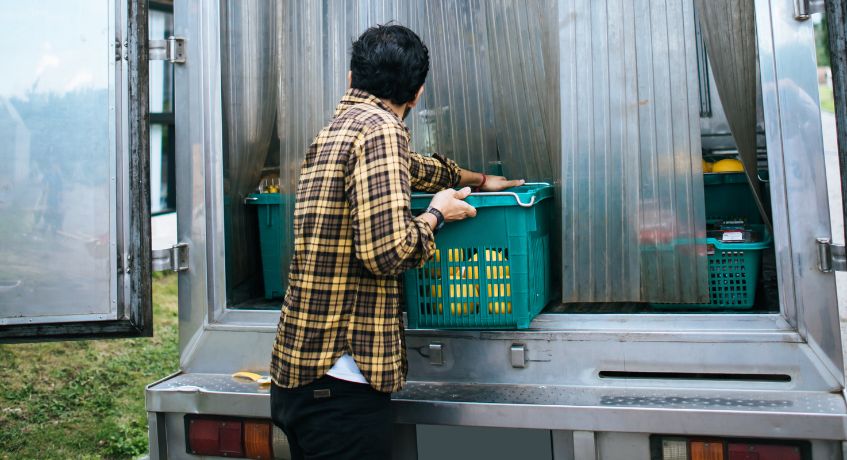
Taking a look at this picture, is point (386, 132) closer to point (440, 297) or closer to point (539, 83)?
point (440, 297)

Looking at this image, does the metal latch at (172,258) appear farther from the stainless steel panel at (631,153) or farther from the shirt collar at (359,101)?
the stainless steel panel at (631,153)

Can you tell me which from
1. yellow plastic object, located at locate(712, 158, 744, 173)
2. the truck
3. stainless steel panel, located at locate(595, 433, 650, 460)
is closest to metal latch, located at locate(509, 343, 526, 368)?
the truck

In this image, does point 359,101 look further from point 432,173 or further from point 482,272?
point 482,272

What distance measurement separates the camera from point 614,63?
231 centimetres

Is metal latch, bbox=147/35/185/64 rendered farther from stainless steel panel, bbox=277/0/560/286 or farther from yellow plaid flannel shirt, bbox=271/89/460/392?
yellow plaid flannel shirt, bbox=271/89/460/392

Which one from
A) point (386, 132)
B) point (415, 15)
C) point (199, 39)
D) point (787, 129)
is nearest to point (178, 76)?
point (199, 39)

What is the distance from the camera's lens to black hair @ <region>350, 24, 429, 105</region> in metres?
1.99

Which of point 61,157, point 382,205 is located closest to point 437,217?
point 382,205

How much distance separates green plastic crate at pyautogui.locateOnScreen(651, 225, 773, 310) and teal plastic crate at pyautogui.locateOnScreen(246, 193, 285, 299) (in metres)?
1.39

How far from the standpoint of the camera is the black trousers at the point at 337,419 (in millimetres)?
1898

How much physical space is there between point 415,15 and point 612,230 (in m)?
1.02

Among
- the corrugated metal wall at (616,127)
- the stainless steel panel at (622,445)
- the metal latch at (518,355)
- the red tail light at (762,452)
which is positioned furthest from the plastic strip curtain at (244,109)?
the red tail light at (762,452)

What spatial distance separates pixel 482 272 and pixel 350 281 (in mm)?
446

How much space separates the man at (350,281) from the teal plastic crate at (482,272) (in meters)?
0.22
